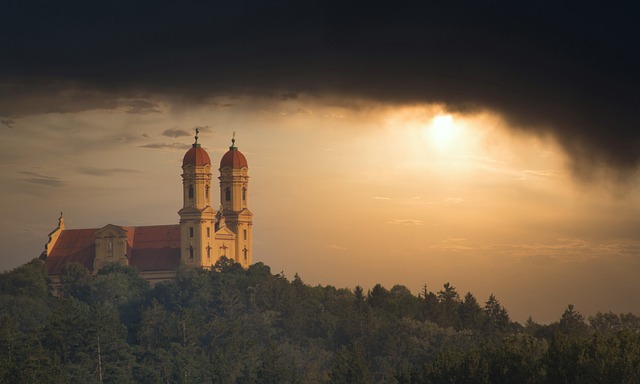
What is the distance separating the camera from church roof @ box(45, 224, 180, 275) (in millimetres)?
169625

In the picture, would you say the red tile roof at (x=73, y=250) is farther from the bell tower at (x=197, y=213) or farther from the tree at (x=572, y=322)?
the tree at (x=572, y=322)

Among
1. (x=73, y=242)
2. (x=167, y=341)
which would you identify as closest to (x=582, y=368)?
(x=167, y=341)

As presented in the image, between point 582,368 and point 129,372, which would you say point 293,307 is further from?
point 582,368

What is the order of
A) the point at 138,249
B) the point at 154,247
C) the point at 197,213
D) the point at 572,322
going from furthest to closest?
the point at 138,249, the point at 154,247, the point at 197,213, the point at 572,322

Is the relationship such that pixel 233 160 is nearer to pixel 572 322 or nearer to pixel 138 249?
pixel 138 249

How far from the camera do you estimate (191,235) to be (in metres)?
167

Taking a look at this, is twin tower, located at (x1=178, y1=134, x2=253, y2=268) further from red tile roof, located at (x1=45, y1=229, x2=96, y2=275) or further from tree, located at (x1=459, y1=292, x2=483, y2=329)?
tree, located at (x1=459, y1=292, x2=483, y2=329)

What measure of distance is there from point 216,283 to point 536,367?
82218 millimetres

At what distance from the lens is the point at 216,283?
15700 cm

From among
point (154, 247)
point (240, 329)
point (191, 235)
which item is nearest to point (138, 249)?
point (154, 247)

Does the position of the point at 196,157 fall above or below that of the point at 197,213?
above

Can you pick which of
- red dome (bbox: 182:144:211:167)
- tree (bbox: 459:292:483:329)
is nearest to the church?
red dome (bbox: 182:144:211:167)

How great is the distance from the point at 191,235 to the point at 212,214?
2.91 metres

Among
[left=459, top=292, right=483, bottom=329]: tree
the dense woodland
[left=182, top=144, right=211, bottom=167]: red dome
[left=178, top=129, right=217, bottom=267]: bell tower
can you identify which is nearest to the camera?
the dense woodland
